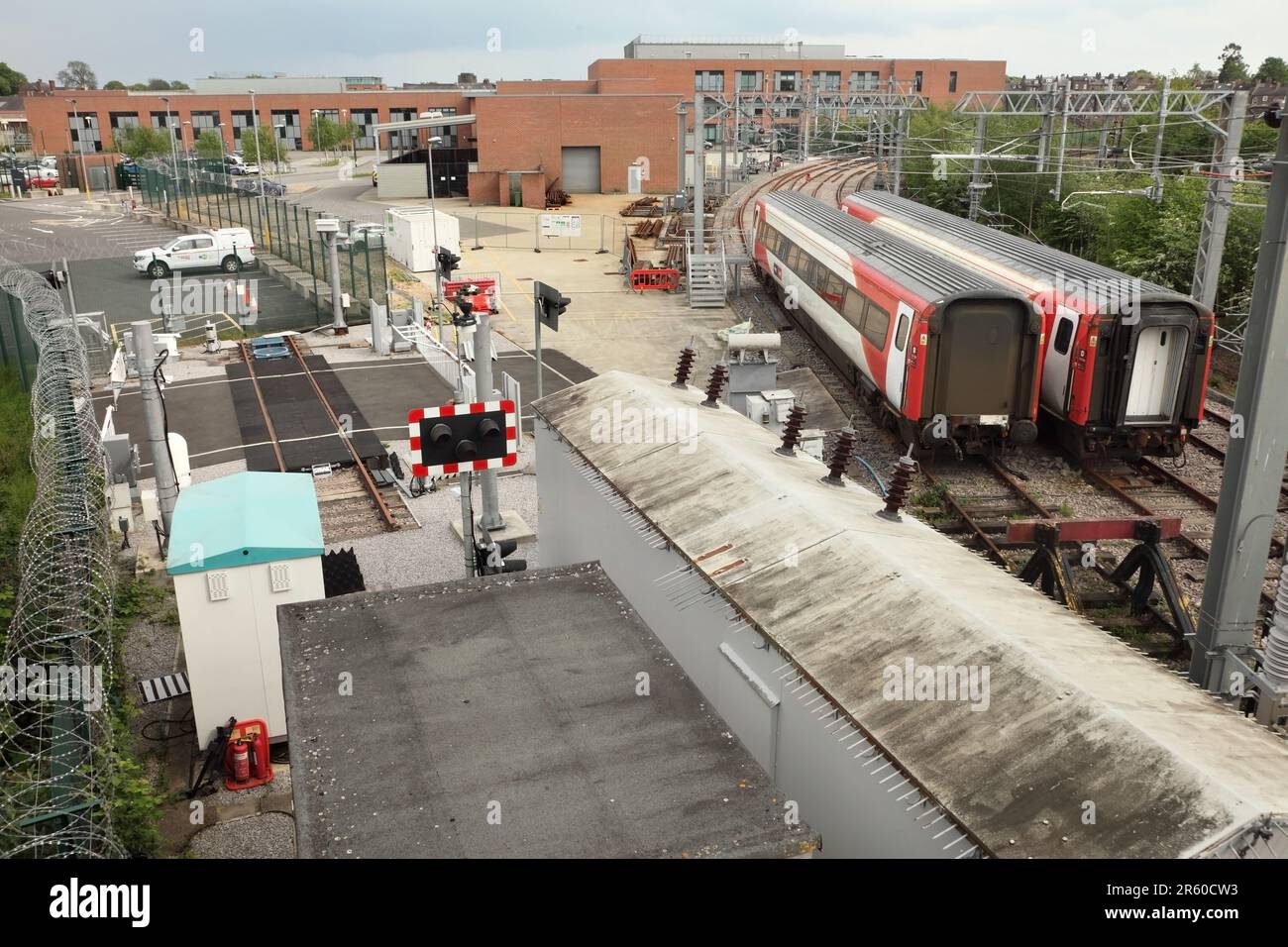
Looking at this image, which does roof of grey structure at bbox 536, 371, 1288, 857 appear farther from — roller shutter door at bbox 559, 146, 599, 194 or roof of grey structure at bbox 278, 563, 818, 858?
roller shutter door at bbox 559, 146, 599, 194

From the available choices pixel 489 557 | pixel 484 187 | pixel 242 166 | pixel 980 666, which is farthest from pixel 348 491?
pixel 242 166

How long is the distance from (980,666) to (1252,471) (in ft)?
13.8

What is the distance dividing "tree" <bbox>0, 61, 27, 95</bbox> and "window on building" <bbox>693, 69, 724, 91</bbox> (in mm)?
110423

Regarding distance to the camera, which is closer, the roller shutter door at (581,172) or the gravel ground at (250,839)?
the gravel ground at (250,839)

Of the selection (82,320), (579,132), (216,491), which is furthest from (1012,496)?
(579,132)

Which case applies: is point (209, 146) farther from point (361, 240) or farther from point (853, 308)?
point (853, 308)

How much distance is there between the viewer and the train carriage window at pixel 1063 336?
56.3ft

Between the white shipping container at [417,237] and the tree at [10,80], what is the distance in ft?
459

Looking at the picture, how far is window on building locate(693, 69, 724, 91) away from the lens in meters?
86.5

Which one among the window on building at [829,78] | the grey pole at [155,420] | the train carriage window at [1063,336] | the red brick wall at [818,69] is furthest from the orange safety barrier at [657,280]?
the window on building at [829,78]

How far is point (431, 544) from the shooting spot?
15289mm

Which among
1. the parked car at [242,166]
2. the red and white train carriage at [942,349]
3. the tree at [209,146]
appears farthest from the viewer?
the tree at [209,146]

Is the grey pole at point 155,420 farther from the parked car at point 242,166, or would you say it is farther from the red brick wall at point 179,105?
the red brick wall at point 179,105

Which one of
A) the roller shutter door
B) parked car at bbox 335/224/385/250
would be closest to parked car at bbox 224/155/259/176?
the roller shutter door
